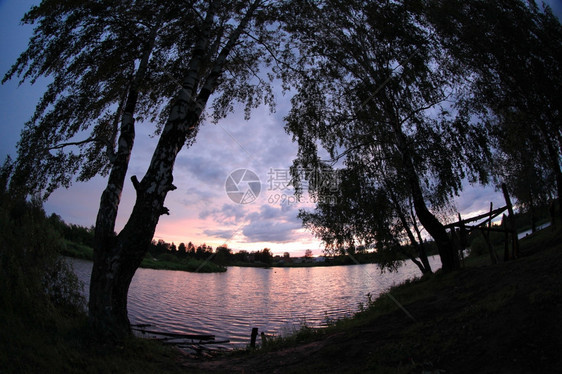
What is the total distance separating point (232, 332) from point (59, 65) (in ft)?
48.2

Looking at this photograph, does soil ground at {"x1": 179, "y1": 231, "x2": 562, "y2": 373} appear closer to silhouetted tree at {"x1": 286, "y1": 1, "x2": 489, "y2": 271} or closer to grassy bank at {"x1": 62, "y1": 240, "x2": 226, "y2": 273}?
silhouetted tree at {"x1": 286, "y1": 1, "x2": 489, "y2": 271}

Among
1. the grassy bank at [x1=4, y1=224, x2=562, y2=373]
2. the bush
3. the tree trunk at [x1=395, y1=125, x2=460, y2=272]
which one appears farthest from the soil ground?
the bush

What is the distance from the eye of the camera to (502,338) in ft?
13.8

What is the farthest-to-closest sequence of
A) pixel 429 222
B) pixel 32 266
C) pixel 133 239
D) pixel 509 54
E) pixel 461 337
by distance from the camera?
1. pixel 429 222
2. pixel 509 54
3. pixel 32 266
4. pixel 133 239
5. pixel 461 337

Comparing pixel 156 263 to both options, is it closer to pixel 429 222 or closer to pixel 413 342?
pixel 429 222

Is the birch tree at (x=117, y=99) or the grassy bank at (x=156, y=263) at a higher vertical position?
the birch tree at (x=117, y=99)

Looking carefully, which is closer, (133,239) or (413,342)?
(413,342)

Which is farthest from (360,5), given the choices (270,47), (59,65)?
(59,65)

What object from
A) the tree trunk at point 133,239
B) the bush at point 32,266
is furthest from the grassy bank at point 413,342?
the tree trunk at point 133,239

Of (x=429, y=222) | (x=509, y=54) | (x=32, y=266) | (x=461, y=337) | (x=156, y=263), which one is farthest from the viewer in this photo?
(x=156, y=263)

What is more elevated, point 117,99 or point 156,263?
point 117,99

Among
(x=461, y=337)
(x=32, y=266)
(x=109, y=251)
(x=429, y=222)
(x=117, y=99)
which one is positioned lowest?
(x=461, y=337)

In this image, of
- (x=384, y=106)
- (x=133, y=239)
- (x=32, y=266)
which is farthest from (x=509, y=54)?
(x=32, y=266)

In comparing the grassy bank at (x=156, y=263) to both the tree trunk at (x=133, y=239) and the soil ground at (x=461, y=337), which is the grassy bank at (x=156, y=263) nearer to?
the tree trunk at (x=133, y=239)
